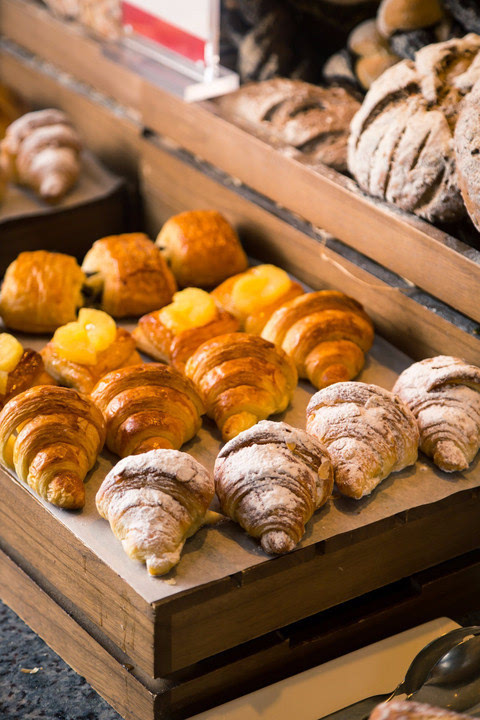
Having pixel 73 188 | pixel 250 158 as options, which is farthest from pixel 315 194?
pixel 73 188

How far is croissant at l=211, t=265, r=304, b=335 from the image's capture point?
1515 millimetres

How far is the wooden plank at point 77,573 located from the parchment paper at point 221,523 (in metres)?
0.02

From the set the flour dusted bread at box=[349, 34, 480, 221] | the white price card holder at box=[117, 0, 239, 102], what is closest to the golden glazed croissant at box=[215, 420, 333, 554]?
the flour dusted bread at box=[349, 34, 480, 221]

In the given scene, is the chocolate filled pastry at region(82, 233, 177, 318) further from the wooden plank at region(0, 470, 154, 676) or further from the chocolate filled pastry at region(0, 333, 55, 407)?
the wooden plank at region(0, 470, 154, 676)

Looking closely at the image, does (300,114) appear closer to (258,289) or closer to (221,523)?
(258,289)

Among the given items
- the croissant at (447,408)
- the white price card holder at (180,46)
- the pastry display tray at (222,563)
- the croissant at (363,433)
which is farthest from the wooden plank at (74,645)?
the white price card holder at (180,46)

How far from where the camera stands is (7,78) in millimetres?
2408

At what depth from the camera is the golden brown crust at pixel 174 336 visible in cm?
142

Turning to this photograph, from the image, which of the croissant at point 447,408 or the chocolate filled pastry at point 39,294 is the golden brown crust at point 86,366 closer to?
the chocolate filled pastry at point 39,294

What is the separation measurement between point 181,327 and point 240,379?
209 millimetres

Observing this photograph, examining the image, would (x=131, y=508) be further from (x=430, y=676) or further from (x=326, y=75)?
(x=326, y=75)

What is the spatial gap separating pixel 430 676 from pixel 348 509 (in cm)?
22

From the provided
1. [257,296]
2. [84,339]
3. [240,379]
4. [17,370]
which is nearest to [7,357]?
[17,370]

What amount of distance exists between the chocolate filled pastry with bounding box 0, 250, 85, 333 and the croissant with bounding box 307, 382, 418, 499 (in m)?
0.51
